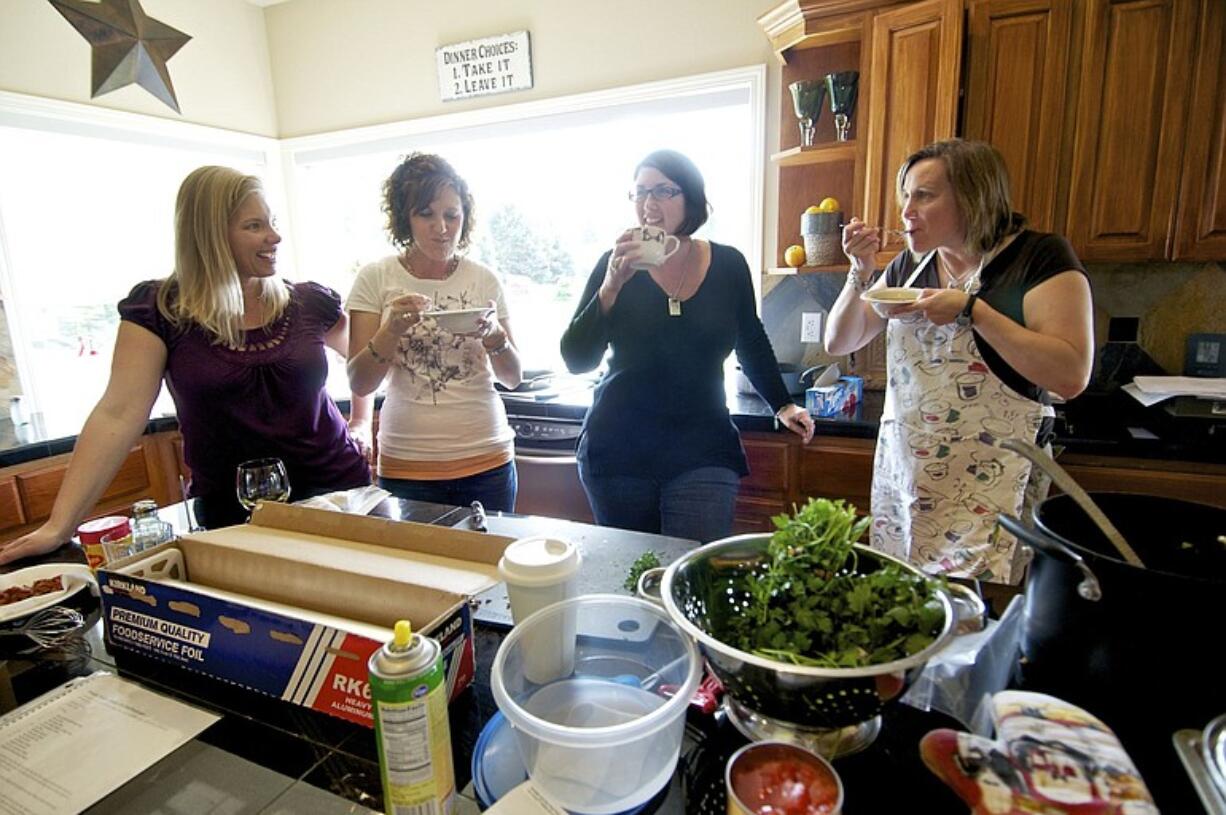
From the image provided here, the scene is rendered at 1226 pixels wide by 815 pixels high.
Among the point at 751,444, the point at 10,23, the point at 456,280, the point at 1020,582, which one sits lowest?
the point at 1020,582

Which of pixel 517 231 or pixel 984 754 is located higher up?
pixel 517 231

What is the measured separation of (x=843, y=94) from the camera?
2.30 metres

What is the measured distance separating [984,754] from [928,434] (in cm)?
117

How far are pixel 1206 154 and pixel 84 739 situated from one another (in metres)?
2.83

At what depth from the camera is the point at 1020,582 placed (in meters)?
1.61

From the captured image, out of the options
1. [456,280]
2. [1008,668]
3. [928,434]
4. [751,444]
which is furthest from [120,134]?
[1008,668]

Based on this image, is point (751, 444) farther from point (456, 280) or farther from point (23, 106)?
point (23, 106)

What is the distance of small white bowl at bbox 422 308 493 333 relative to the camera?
1.51 meters

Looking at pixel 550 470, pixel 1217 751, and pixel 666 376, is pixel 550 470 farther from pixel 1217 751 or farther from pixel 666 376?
pixel 1217 751

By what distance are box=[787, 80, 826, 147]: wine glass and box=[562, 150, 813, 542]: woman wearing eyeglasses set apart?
3.15 feet

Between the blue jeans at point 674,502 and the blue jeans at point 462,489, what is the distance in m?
0.26

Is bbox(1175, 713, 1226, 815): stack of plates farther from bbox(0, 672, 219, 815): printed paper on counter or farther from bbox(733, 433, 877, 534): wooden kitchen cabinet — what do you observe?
bbox(733, 433, 877, 534): wooden kitchen cabinet

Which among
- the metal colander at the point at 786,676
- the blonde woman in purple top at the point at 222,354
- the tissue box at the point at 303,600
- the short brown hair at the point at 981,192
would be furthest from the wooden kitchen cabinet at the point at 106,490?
the short brown hair at the point at 981,192

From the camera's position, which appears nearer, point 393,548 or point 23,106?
point 393,548
